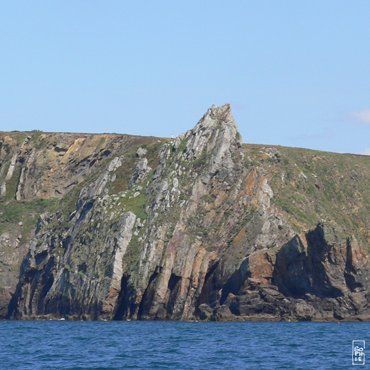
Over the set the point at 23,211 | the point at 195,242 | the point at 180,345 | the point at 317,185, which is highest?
the point at 317,185

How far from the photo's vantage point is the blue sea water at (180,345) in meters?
72.4

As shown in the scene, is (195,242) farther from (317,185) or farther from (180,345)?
(180,345)

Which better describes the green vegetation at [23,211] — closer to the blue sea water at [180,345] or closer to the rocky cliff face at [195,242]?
the rocky cliff face at [195,242]

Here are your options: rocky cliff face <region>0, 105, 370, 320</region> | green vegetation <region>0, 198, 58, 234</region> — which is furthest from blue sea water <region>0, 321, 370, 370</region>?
green vegetation <region>0, 198, 58, 234</region>

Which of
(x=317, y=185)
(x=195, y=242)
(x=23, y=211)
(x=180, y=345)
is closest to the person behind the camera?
(x=180, y=345)

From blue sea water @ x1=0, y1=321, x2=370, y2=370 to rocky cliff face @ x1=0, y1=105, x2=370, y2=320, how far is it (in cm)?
605

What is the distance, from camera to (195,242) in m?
131

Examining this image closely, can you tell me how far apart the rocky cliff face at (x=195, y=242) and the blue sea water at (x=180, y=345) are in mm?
6053

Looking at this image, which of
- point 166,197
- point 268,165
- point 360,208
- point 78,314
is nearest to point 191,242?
point 166,197

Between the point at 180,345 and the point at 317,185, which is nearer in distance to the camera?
the point at 180,345

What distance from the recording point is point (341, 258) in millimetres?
122750

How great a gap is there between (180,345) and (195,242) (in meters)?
44.4

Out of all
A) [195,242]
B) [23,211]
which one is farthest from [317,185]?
[23,211]

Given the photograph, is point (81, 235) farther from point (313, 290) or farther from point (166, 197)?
point (313, 290)
